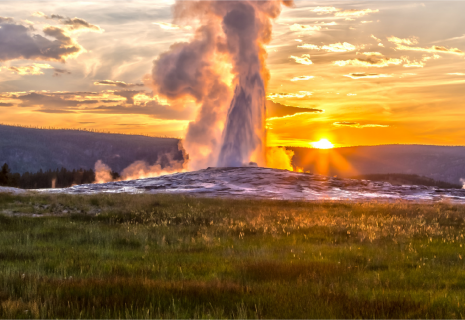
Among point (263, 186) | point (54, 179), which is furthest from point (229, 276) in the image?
point (54, 179)

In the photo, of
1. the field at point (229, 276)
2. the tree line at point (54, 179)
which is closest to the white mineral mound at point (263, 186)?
the field at point (229, 276)

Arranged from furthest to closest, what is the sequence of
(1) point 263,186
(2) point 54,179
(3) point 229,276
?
(2) point 54,179, (1) point 263,186, (3) point 229,276

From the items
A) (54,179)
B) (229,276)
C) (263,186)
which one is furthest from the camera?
(54,179)

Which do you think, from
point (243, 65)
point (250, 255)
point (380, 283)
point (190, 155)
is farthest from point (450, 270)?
point (190, 155)

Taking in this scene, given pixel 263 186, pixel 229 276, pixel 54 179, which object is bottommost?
pixel 54 179

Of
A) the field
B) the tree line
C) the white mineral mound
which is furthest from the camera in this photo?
the tree line

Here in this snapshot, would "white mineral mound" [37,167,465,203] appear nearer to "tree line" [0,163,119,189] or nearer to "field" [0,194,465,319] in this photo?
"field" [0,194,465,319]

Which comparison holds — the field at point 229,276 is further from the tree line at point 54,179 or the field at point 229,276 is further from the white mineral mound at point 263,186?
the tree line at point 54,179

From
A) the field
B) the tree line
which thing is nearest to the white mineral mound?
the field

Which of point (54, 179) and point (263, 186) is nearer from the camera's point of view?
point (263, 186)

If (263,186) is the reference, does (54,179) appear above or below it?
below

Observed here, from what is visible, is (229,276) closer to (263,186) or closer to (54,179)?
(263,186)

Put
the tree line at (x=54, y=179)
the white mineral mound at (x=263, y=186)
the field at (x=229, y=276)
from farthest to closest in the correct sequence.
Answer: the tree line at (x=54, y=179)
the white mineral mound at (x=263, y=186)
the field at (x=229, y=276)

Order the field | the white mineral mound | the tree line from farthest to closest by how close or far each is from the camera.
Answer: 1. the tree line
2. the white mineral mound
3. the field
